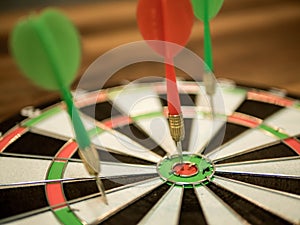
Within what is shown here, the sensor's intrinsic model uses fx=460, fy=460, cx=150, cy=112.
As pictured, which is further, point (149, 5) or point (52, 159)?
point (52, 159)

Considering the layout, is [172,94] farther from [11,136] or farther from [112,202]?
[11,136]

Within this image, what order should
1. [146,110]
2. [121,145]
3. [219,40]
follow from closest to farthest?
1. [121,145]
2. [146,110]
3. [219,40]

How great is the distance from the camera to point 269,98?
982 mm

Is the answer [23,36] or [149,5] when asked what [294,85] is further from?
[23,36]

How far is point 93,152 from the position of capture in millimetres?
617

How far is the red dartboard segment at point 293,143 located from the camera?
0.80 metres

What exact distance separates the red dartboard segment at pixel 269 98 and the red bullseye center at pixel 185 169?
0.30 meters

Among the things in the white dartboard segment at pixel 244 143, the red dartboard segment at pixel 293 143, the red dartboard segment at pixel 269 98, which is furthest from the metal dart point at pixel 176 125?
the red dartboard segment at pixel 269 98

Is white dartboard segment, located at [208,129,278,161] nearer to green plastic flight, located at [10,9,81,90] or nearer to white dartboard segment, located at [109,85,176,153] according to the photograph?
white dartboard segment, located at [109,85,176,153]

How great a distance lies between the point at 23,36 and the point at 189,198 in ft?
1.10

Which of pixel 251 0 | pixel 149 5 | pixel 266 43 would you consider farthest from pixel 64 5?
pixel 149 5

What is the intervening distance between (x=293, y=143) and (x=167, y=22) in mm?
345

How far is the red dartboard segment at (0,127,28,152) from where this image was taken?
0.87m

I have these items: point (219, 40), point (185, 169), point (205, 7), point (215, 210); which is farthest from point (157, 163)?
point (219, 40)
